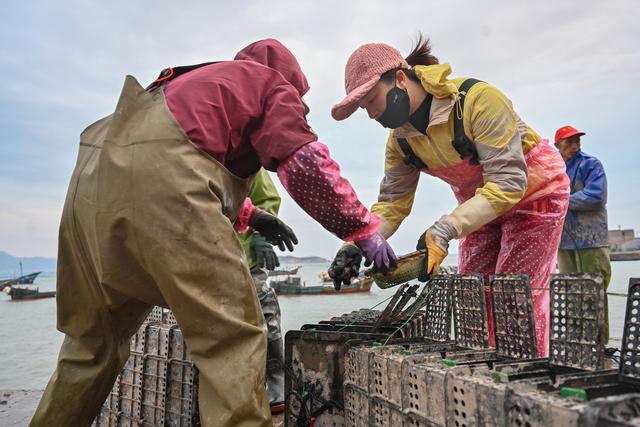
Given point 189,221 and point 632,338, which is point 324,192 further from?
point 632,338

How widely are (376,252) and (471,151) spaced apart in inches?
34.5

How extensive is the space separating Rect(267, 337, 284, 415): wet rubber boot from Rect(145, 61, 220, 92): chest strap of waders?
6.39 ft

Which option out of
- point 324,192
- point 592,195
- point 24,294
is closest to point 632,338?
point 324,192

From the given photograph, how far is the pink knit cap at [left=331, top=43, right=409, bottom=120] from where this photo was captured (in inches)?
92.0

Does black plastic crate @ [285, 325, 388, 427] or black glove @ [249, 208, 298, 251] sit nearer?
black plastic crate @ [285, 325, 388, 427]

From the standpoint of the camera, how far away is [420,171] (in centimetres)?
290

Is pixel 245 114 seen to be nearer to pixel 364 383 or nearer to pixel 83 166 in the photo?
pixel 83 166

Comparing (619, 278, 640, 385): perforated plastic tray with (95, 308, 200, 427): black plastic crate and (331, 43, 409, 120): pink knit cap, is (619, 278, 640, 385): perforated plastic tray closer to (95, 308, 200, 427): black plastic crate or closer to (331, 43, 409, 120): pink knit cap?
(331, 43, 409, 120): pink knit cap

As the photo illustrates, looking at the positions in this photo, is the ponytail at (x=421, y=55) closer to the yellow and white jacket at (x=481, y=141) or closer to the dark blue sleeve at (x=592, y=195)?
the yellow and white jacket at (x=481, y=141)

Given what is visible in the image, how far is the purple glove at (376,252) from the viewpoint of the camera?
6.17 feet

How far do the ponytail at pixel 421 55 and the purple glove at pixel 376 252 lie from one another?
4.24ft

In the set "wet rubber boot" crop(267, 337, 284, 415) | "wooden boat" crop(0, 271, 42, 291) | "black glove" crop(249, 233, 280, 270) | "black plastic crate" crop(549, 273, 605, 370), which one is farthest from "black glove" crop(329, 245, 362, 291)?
"wooden boat" crop(0, 271, 42, 291)

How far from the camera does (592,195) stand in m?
4.55

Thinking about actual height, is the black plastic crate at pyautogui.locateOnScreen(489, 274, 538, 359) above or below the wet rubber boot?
above
